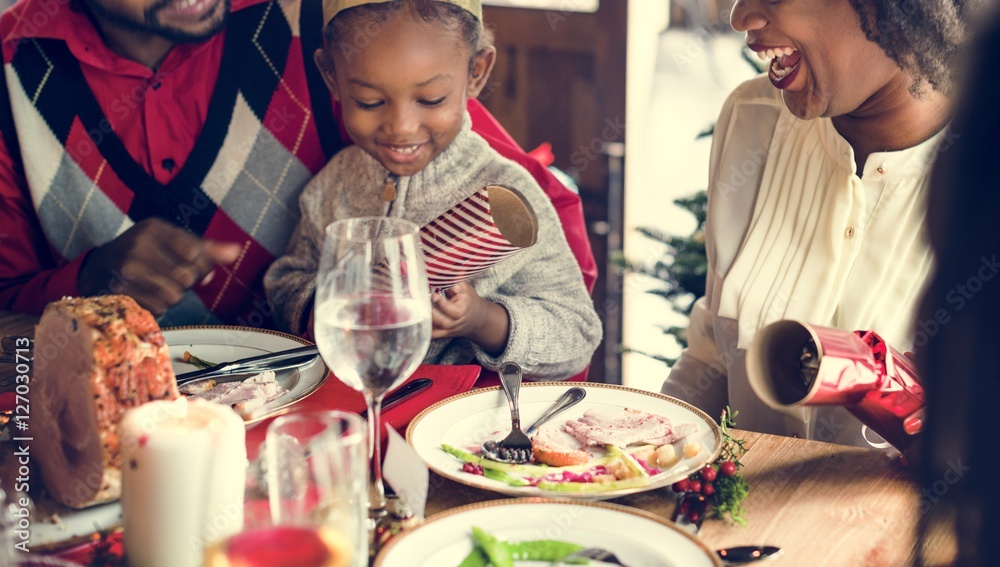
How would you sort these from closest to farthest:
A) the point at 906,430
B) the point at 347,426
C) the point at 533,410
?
the point at 347,426, the point at 906,430, the point at 533,410

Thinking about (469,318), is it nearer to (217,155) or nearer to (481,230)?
(481,230)

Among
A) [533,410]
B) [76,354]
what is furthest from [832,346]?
[76,354]

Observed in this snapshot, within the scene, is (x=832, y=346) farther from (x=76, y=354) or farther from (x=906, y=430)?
(x=76, y=354)

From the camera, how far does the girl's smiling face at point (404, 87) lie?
180cm

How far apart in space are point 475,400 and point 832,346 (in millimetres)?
513

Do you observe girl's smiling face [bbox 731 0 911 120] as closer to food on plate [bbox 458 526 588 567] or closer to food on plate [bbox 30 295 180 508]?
food on plate [bbox 458 526 588 567]

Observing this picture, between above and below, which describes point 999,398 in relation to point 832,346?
above

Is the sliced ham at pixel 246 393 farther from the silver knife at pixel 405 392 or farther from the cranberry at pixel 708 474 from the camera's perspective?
the cranberry at pixel 708 474

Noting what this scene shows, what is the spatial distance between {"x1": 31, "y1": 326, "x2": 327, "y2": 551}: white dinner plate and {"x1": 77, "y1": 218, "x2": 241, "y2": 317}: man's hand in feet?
0.25

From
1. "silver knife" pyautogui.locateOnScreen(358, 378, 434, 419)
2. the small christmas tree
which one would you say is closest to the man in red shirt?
the small christmas tree

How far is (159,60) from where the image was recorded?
2.25m

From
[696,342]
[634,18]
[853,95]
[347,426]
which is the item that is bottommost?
[696,342]

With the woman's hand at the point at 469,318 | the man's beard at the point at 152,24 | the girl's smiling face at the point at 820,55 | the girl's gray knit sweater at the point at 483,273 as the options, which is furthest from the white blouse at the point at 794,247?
the man's beard at the point at 152,24

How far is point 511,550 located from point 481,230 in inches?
19.8
